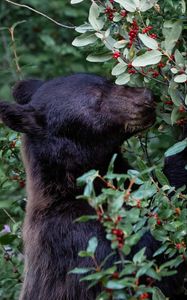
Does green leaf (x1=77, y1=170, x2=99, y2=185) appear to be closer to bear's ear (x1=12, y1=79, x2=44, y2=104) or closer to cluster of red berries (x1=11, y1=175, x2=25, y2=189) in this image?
bear's ear (x1=12, y1=79, x2=44, y2=104)

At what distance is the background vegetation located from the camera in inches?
148

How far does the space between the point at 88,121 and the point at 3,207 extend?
4.56 ft

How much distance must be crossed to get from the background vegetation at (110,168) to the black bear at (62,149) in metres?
0.19

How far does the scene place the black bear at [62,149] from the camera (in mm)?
5371

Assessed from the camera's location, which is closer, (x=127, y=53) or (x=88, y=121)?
(x=127, y=53)

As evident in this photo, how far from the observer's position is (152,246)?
513cm

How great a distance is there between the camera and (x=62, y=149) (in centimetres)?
552

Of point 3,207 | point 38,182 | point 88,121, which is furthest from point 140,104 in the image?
point 3,207

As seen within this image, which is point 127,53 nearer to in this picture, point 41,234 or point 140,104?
point 140,104

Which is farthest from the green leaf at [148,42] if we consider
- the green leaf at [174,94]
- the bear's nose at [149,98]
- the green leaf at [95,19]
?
the bear's nose at [149,98]

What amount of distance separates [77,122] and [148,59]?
0.92 meters

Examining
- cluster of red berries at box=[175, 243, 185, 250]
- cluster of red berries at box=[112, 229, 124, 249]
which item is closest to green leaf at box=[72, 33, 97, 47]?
cluster of red berries at box=[175, 243, 185, 250]

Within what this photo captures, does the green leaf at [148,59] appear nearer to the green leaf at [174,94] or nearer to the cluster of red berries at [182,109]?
the green leaf at [174,94]

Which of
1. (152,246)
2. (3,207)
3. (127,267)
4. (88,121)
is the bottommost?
(3,207)
